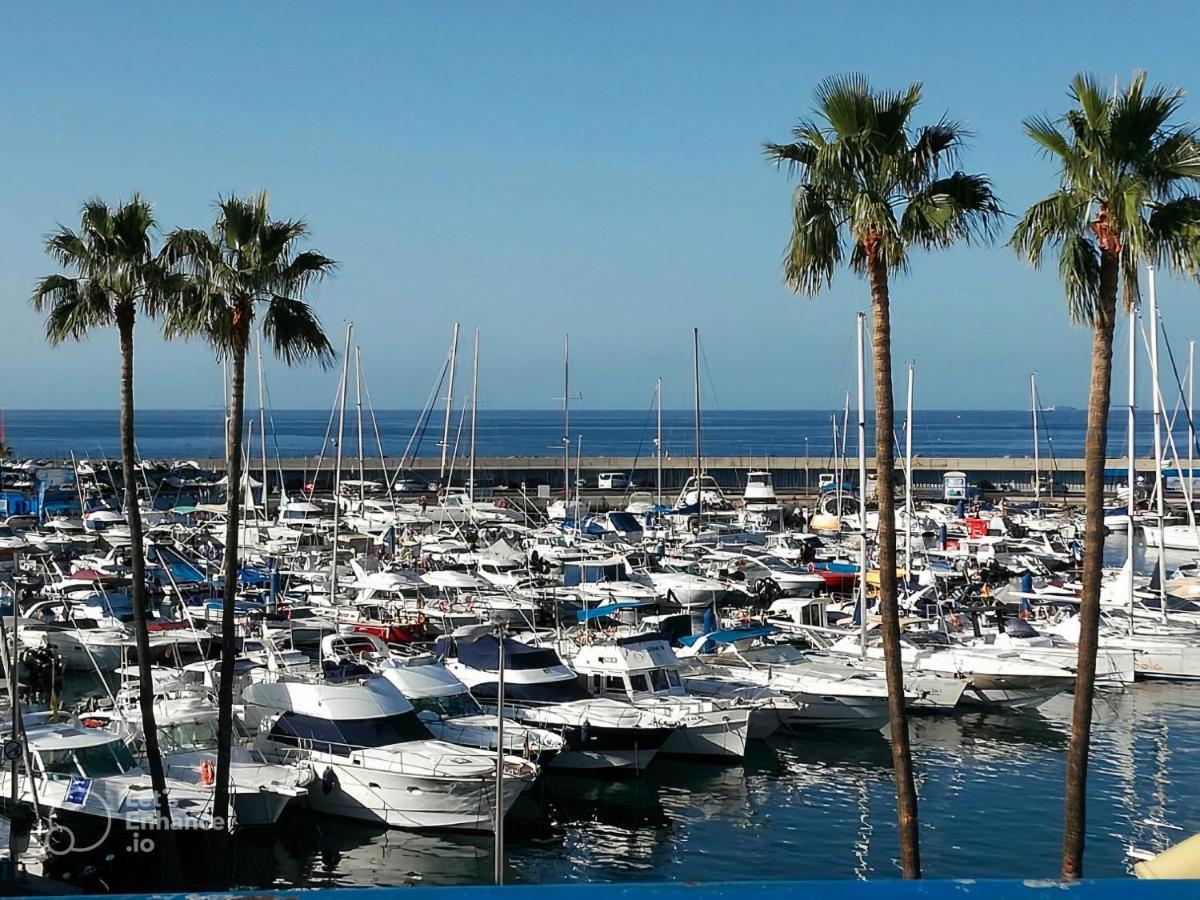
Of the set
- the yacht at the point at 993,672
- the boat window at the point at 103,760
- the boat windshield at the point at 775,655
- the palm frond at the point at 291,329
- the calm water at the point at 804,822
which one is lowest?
the calm water at the point at 804,822

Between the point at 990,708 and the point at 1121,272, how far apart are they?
895 inches

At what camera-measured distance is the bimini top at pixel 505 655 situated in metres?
30.1

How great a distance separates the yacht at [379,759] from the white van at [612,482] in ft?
236

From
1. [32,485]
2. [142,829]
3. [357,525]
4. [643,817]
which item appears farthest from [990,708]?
[32,485]

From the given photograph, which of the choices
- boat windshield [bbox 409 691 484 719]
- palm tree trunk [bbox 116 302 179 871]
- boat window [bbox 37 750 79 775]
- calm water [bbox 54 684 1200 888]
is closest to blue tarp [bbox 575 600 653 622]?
calm water [bbox 54 684 1200 888]

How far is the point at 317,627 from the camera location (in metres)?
40.5

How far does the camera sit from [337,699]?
25328 mm

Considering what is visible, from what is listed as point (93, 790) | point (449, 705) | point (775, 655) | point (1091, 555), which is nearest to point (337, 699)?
point (449, 705)

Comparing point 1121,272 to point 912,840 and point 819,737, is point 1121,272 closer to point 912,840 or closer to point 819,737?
point 912,840

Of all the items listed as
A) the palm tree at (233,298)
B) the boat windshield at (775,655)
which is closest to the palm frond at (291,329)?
the palm tree at (233,298)

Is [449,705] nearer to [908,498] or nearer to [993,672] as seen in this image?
[993,672]

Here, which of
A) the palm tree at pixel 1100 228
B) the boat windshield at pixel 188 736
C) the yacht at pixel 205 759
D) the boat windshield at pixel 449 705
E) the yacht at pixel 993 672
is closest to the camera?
the palm tree at pixel 1100 228

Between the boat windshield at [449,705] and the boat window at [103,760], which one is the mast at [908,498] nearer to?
the boat windshield at [449,705]

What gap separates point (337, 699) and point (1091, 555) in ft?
51.9
